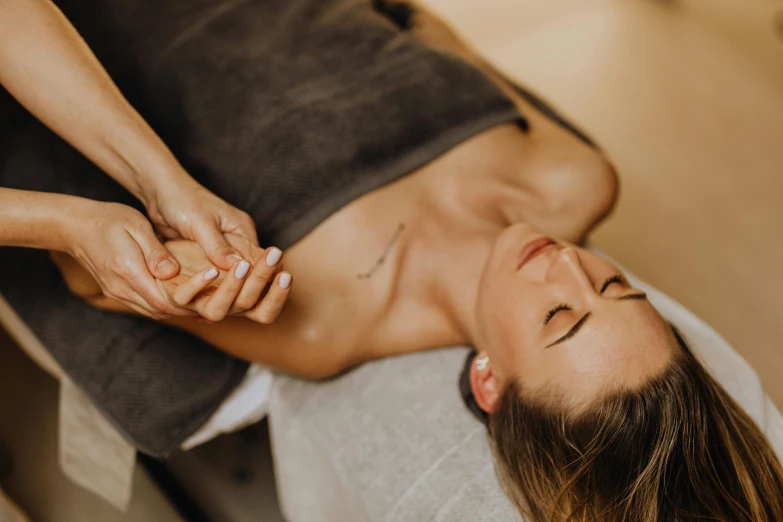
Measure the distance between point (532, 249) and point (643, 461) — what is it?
0.37 m

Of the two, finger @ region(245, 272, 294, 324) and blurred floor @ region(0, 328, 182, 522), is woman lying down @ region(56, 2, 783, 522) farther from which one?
blurred floor @ region(0, 328, 182, 522)

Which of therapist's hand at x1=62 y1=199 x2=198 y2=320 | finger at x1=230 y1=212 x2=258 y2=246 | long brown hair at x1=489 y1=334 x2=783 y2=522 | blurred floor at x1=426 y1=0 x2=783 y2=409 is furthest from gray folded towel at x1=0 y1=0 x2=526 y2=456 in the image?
blurred floor at x1=426 y1=0 x2=783 y2=409

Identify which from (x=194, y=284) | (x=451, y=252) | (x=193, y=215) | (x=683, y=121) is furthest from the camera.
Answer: (x=683, y=121)

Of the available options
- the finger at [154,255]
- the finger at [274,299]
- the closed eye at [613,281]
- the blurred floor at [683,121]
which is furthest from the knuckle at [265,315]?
the blurred floor at [683,121]

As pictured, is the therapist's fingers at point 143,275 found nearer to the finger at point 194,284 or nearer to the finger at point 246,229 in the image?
the finger at point 194,284

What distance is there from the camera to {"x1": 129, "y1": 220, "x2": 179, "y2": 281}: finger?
76cm

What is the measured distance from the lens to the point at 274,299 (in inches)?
31.4

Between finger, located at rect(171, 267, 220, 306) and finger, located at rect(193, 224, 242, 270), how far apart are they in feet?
0.15

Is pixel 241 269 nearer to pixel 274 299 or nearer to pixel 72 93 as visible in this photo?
pixel 274 299

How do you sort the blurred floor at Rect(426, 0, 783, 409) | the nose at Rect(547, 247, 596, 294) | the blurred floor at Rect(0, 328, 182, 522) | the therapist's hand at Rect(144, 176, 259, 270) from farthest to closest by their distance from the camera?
1. the blurred floor at Rect(426, 0, 783, 409)
2. the blurred floor at Rect(0, 328, 182, 522)
3. the nose at Rect(547, 247, 596, 294)
4. the therapist's hand at Rect(144, 176, 259, 270)

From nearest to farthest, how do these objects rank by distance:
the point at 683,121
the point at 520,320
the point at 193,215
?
the point at 193,215 < the point at 520,320 < the point at 683,121

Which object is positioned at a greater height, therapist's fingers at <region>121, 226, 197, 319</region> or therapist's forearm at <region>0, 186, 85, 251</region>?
therapist's forearm at <region>0, 186, 85, 251</region>

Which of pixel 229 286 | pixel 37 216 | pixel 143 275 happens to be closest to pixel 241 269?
pixel 229 286

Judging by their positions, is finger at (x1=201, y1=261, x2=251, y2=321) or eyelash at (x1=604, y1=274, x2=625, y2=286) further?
eyelash at (x1=604, y1=274, x2=625, y2=286)
